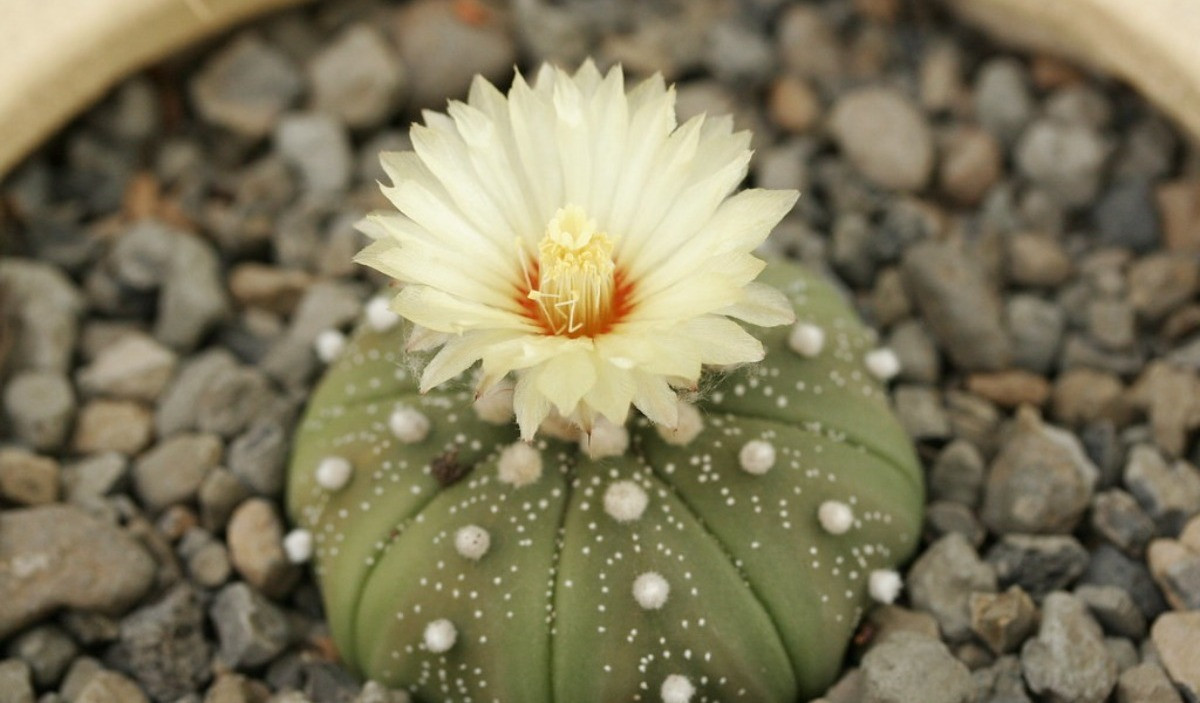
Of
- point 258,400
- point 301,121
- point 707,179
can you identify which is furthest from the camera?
point 301,121

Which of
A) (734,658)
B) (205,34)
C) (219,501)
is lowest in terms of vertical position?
(219,501)

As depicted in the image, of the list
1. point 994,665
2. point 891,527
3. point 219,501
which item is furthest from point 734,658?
point 219,501

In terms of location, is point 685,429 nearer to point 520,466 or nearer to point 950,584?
point 520,466

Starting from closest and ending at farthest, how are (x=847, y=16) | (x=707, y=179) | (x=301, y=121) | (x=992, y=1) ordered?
(x=707, y=179)
(x=992, y=1)
(x=301, y=121)
(x=847, y=16)

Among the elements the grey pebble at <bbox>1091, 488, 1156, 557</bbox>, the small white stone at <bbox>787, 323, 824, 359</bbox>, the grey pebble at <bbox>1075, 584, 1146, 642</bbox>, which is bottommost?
the grey pebble at <bbox>1075, 584, 1146, 642</bbox>

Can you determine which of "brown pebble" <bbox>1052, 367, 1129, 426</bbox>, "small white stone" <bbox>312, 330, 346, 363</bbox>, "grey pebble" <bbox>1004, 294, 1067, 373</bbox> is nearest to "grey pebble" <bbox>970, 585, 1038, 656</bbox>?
"brown pebble" <bbox>1052, 367, 1129, 426</bbox>

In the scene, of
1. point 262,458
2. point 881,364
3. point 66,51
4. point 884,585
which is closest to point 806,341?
point 881,364

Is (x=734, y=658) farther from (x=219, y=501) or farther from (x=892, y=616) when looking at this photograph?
(x=219, y=501)

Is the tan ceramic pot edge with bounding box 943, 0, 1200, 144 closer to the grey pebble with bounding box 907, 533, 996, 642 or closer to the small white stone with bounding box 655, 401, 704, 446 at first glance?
the grey pebble with bounding box 907, 533, 996, 642
